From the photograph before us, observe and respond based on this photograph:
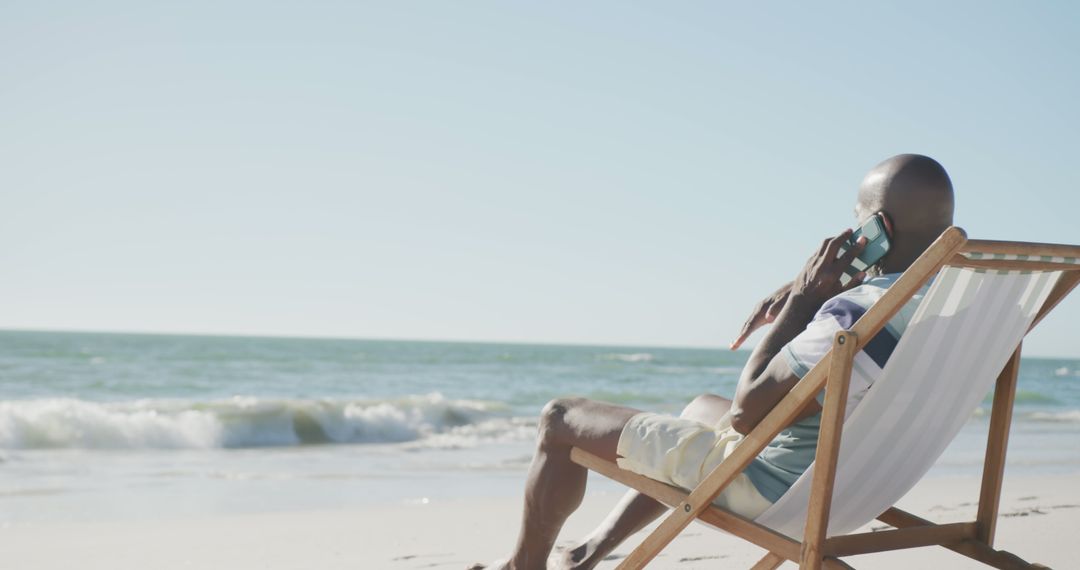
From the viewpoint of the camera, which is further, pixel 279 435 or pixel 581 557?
pixel 279 435

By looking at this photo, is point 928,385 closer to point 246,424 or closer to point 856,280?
point 856,280

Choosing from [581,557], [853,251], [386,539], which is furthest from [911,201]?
[386,539]

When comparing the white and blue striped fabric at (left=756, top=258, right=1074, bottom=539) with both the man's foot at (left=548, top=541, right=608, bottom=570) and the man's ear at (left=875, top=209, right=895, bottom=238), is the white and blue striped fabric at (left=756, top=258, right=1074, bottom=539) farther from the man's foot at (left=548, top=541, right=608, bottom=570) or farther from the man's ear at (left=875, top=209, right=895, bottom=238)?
the man's foot at (left=548, top=541, right=608, bottom=570)

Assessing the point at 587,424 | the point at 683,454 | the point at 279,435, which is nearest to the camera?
the point at 683,454

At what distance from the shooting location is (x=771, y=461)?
2.33 m

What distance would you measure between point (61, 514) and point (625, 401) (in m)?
14.1

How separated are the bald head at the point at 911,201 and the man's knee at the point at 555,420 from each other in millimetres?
882

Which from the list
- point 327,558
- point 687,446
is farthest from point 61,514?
point 687,446

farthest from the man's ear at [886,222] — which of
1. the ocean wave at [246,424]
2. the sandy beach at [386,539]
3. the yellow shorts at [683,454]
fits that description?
the ocean wave at [246,424]

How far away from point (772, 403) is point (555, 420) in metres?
0.66

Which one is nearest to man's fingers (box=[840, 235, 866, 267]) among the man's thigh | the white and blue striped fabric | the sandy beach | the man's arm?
the man's arm

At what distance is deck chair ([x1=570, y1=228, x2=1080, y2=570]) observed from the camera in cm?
197

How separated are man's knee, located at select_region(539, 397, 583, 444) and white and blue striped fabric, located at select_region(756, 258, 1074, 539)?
22.6 inches

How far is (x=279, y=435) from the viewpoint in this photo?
12.7 meters
